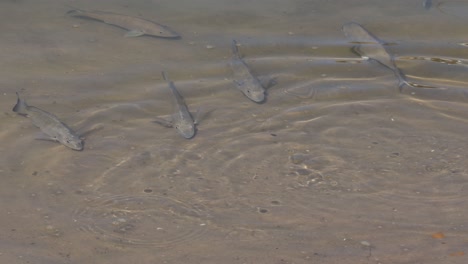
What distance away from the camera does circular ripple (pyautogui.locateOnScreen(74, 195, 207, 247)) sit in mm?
6125

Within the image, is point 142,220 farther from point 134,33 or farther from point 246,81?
point 134,33

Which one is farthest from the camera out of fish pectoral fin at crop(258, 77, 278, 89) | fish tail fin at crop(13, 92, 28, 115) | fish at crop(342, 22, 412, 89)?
fish at crop(342, 22, 412, 89)

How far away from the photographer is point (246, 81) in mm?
8641

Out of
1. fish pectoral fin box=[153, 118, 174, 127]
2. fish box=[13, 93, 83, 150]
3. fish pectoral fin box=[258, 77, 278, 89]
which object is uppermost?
fish pectoral fin box=[258, 77, 278, 89]

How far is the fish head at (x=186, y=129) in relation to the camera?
7.68 meters

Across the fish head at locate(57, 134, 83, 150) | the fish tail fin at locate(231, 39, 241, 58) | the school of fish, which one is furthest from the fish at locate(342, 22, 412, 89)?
the fish head at locate(57, 134, 83, 150)

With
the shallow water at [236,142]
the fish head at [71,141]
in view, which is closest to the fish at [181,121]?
the shallow water at [236,142]

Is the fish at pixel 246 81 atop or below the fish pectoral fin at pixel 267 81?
atop

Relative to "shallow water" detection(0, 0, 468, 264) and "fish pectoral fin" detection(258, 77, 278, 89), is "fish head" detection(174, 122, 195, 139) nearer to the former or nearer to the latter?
"shallow water" detection(0, 0, 468, 264)

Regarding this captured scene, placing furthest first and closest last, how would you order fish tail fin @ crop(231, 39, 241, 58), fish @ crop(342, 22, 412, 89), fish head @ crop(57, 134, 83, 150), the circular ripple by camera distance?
fish tail fin @ crop(231, 39, 241, 58)
fish @ crop(342, 22, 412, 89)
fish head @ crop(57, 134, 83, 150)
the circular ripple

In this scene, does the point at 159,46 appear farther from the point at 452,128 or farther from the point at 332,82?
the point at 452,128

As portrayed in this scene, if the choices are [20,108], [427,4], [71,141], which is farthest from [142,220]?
[427,4]

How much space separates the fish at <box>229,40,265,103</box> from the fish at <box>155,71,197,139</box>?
71 cm

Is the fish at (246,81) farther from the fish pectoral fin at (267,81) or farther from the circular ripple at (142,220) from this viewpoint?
the circular ripple at (142,220)
